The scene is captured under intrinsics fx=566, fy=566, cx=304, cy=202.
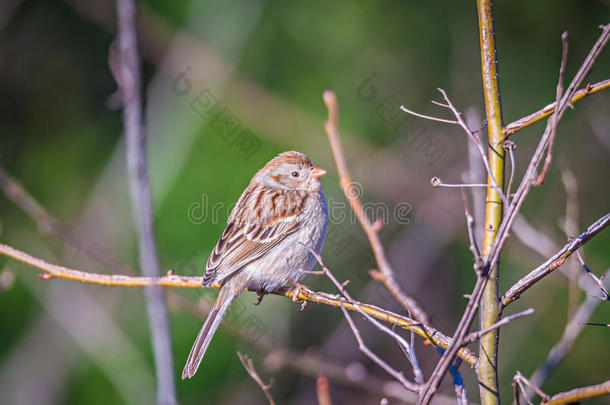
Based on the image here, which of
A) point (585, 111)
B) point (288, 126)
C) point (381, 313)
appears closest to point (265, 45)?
point (288, 126)

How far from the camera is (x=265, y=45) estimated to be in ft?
20.8

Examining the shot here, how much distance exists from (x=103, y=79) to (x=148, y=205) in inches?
223

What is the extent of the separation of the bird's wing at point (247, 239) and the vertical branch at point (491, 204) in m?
1.81

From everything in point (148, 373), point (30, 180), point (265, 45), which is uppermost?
point (265, 45)

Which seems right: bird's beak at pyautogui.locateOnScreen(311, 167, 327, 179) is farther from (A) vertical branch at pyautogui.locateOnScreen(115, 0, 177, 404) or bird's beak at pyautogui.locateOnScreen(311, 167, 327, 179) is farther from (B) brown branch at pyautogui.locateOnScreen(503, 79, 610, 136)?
(A) vertical branch at pyautogui.locateOnScreen(115, 0, 177, 404)

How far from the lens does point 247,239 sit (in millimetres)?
3465

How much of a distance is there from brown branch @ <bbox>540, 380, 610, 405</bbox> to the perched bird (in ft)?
5.87

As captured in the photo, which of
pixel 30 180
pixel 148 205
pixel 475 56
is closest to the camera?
pixel 148 205

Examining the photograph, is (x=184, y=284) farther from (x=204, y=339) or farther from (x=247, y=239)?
(x=247, y=239)

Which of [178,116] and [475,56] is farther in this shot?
[475,56]

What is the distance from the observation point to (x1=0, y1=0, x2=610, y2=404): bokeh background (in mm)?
5285

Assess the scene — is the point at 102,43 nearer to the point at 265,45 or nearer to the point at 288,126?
the point at 265,45

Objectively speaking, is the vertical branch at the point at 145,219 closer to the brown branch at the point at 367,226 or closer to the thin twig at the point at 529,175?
the brown branch at the point at 367,226

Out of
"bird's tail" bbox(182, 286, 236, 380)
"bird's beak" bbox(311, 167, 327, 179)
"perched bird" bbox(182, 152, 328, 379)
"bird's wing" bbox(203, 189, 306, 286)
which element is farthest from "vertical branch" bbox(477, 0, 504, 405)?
"bird's beak" bbox(311, 167, 327, 179)
